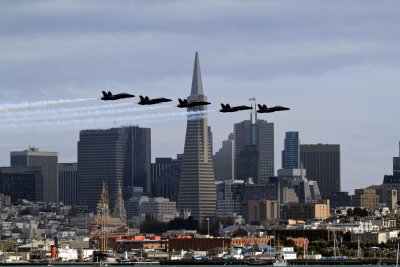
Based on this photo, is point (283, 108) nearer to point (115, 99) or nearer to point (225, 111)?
point (225, 111)

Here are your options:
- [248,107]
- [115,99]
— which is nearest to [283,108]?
[248,107]

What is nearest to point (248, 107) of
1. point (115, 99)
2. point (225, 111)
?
point (225, 111)

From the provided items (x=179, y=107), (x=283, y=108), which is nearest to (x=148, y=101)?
(x=179, y=107)

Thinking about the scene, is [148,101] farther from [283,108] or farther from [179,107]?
[283,108]
